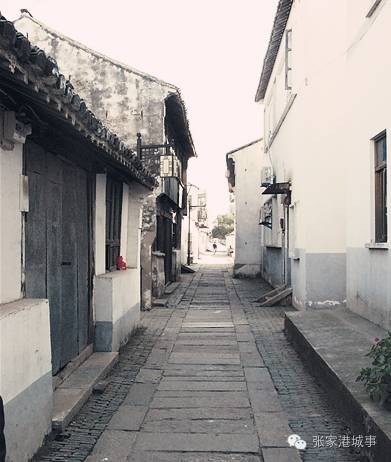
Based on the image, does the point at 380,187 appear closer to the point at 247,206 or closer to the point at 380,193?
the point at 380,193

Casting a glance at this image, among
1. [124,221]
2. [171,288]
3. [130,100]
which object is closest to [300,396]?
[124,221]

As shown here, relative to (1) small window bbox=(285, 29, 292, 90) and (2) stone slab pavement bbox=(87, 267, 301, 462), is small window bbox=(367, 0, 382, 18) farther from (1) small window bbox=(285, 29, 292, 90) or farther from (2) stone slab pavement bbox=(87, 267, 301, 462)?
(2) stone slab pavement bbox=(87, 267, 301, 462)

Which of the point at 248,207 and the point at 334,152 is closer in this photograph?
the point at 334,152

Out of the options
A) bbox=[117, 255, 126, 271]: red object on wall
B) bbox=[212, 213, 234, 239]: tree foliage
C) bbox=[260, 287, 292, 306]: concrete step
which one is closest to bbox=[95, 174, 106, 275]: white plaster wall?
bbox=[117, 255, 126, 271]: red object on wall

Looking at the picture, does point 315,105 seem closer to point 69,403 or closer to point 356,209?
point 356,209

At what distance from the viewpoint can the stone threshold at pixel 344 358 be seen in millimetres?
3738

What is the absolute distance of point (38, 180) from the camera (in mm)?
5133

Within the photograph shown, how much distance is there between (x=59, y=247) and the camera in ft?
19.0

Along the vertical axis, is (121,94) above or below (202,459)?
above

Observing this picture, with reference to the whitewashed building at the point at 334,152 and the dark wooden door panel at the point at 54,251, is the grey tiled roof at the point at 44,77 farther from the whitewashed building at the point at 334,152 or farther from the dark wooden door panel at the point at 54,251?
the whitewashed building at the point at 334,152

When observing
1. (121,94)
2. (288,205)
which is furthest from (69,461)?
(121,94)

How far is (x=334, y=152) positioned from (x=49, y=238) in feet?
22.7

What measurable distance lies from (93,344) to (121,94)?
7.98 m

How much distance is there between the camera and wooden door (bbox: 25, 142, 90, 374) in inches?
196
